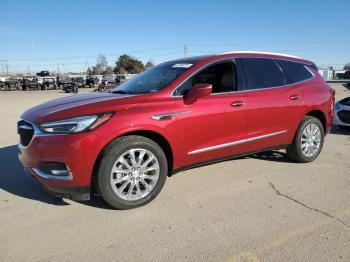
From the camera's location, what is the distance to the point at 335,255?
9.58ft

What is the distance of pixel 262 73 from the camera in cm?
510

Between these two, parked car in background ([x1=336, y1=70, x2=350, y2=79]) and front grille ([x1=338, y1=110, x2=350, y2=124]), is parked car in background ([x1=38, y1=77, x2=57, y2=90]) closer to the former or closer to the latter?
front grille ([x1=338, y1=110, x2=350, y2=124])

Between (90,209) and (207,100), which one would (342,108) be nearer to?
(207,100)

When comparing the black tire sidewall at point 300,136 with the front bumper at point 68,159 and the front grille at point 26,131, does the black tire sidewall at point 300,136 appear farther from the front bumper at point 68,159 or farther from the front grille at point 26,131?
the front grille at point 26,131

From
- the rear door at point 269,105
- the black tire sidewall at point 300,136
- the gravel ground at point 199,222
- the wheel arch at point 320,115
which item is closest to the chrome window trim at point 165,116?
the gravel ground at point 199,222

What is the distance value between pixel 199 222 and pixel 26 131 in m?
2.18

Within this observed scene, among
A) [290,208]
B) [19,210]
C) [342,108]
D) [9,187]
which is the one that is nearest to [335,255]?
[290,208]

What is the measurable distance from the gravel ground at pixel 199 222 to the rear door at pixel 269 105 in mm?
562

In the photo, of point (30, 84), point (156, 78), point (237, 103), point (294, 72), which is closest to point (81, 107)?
point (156, 78)

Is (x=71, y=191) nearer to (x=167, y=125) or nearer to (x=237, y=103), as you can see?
(x=167, y=125)

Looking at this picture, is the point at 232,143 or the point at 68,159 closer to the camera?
the point at 68,159

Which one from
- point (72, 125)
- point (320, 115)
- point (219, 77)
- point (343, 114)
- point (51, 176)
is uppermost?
point (219, 77)

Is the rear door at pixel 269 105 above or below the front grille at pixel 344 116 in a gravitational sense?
above

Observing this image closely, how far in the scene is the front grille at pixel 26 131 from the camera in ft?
12.5
